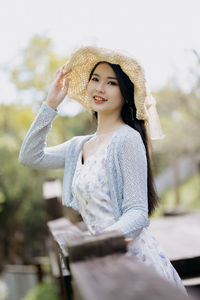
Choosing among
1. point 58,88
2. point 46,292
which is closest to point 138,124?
point 58,88

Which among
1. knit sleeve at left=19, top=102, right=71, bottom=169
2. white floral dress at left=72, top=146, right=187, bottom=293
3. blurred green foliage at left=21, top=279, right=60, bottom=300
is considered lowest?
blurred green foliage at left=21, top=279, right=60, bottom=300

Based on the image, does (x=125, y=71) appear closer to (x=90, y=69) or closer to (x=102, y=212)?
(x=90, y=69)

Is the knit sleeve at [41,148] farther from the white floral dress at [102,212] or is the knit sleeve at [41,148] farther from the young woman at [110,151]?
the white floral dress at [102,212]

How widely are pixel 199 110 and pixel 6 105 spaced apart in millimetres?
8160

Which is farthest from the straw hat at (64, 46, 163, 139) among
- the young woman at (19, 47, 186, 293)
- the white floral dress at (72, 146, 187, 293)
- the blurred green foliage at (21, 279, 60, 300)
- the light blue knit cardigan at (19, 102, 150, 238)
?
the blurred green foliage at (21, 279, 60, 300)

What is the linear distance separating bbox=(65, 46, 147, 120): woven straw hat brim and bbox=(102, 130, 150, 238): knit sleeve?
24 cm

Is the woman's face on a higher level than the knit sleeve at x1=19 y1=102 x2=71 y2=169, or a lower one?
higher

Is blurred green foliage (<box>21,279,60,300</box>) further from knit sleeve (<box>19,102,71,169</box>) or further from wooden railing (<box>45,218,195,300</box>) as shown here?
wooden railing (<box>45,218,195,300</box>)

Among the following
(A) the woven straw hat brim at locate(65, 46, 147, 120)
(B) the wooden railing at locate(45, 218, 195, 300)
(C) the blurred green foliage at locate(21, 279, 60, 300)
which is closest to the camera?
(B) the wooden railing at locate(45, 218, 195, 300)

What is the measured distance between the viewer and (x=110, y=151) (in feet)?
5.86

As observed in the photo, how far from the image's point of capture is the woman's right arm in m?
1.98

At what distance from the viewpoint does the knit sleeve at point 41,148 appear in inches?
77.7

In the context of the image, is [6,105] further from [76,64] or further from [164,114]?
[76,64]

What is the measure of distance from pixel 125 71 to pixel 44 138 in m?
0.57
